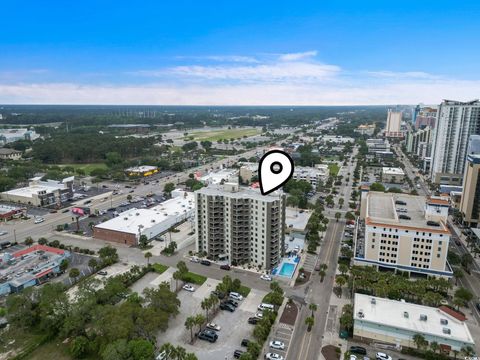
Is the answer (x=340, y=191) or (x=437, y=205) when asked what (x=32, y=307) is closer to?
(x=437, y=205)

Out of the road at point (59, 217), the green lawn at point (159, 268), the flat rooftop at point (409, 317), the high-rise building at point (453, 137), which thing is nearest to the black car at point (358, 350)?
the flat rooftop at point (409, 317)

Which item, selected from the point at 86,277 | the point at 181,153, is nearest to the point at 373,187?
the point at 86,277

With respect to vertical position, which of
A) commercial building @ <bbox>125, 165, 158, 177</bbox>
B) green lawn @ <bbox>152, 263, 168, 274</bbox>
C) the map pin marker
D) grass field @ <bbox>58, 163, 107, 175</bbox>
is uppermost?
the map pin marker

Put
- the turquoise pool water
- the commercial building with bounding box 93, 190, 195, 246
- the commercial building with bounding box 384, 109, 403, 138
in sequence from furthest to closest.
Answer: the commercial building with bounding box 384, 109, 403, 138
the commercial building with bounding box 93, 190, 195, 246
the turquoise pool water

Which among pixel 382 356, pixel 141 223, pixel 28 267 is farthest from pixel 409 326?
pixel 28 267

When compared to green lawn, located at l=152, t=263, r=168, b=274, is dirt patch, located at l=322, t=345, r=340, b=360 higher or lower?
lower

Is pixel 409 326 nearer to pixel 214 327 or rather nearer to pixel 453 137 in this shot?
pixel 214 327

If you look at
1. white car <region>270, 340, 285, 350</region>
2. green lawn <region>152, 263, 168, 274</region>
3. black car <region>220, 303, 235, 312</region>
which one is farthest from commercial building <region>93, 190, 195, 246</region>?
white car <region>270, 340, 285, 350</region>

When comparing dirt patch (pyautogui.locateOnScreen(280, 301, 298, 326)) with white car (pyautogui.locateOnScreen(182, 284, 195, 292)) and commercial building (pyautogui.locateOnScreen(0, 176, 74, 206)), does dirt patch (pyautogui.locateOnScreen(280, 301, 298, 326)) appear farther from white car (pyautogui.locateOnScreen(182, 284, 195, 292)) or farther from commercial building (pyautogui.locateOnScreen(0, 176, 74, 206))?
commercial building (pyautogui.locateOnScreen(0, 176, 74, 206))
